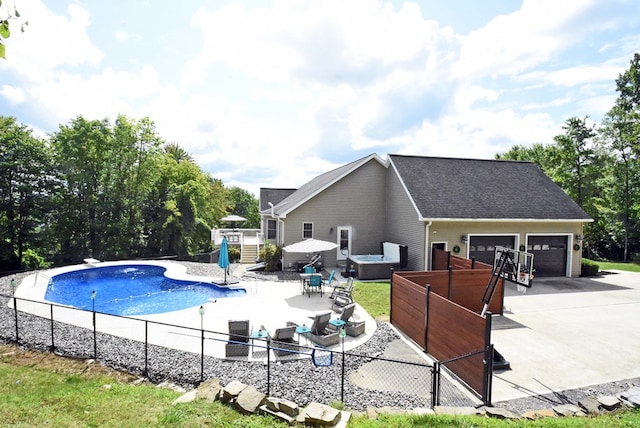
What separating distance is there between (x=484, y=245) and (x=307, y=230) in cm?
1003

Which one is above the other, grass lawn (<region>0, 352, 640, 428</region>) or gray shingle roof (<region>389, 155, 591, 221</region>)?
gray shingle roof (<region>389, 155, 591, 221</region>)

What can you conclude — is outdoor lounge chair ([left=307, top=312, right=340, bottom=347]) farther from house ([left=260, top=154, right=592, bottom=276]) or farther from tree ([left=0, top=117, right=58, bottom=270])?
tree ([left=0, top=117, right=58, bottom=270])

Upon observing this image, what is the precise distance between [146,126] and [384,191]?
21553 millimetres

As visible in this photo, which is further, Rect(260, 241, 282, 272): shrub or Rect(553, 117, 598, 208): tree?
Rect(553, 117, 598, 208): tree

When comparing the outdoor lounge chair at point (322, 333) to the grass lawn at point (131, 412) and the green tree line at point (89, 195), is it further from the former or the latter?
the green tree line at point (89, 195)

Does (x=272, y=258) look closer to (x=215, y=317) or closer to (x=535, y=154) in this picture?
(x=215, y=317)

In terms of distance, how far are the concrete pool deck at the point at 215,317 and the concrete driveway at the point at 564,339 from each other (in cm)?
371

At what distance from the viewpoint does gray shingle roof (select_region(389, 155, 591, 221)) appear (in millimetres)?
18000

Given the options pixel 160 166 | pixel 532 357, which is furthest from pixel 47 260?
pixel 532 357

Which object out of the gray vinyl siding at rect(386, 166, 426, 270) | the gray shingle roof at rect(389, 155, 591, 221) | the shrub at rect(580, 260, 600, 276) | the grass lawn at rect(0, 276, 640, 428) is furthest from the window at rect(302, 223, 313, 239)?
the shrub at rect(580, 260, 600, 276)

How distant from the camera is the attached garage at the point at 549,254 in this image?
1888 cm

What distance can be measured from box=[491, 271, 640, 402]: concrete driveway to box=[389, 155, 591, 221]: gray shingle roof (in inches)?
179

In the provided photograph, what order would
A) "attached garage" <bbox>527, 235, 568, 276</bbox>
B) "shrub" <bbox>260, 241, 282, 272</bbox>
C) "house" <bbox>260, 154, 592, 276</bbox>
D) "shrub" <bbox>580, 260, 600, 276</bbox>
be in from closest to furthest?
1. "house" <bbox>260, 154, 592, 276</bbox>
2. "attached garage" <bbox>527, 235, 568, 276</bbox>
3. "shrub" <bbox>260, 241, 282, 272</bbox>
4. "shrub" <bbox>580, 260, 600, 276</bbox>

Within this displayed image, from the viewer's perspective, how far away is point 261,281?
16.3m
